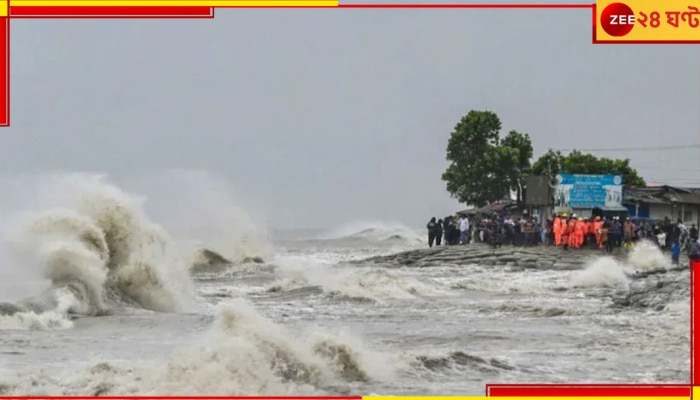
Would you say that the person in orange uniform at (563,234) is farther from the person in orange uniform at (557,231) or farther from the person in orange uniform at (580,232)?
the person in orange uniform at (580,232)

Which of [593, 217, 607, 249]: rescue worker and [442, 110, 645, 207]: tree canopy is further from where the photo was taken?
[442, 110, 645, 207]: tree canopy

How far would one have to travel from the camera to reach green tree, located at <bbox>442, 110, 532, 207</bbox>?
176 ft

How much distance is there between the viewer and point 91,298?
18.9 metres

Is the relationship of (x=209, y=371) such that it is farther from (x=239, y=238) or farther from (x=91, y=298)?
(x=239, y=238)

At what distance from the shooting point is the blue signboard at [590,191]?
142 feet

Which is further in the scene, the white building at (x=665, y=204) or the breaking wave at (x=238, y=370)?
the white building at (x=665, y=204)

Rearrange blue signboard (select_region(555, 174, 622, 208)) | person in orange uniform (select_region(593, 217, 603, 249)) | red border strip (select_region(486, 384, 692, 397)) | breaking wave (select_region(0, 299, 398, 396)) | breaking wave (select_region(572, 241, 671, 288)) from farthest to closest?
blue signboard (select_region(555, 174, 622, 208))
person in orange uniform (select_region(593, 217, 603, 249))
breaking wave (select_region(572, 241, 671, 288))
breaking wave (select_region(0, 299, 398, 396))
red border strip (select_region(486, 384, 692, 397))

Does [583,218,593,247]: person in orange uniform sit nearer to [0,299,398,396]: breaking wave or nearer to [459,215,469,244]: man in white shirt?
[459,215,469,244]: man in white shirt

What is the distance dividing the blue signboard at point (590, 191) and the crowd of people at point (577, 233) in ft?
23.2

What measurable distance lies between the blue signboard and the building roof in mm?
2061

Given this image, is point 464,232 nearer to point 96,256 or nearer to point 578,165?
point 96,256

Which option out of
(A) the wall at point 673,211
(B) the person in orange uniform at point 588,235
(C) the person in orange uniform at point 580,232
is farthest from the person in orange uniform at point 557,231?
(A) the wall at point 673,211

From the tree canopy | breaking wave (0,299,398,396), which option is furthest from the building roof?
breaking wave (0,299,398,396)

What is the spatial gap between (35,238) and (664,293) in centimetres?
1203
